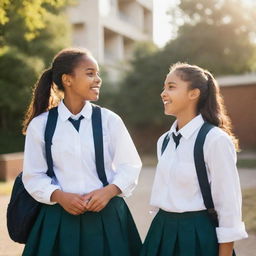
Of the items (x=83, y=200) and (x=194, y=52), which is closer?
(x=83, y=200)

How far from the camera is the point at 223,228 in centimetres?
223

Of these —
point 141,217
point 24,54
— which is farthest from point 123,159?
point 24,54

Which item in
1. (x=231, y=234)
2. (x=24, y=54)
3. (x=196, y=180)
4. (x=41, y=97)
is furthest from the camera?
(x=24, y=54)

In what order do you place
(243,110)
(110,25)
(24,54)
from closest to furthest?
(24,54), (243,110), (110,25)

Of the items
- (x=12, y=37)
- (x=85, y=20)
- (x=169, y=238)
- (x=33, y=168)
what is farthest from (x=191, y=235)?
(x=85, y=20)

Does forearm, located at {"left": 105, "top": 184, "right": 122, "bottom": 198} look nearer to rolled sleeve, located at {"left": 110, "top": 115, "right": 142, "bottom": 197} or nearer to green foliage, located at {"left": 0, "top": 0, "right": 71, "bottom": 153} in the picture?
rolled sleeve, located at {"left": 110, "top": 115, "right": 142, "bottom": 197}

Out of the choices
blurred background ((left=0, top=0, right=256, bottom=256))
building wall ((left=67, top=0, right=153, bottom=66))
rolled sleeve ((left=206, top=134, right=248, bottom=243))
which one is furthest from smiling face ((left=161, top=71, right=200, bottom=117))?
building wall ((left=67, top=0, right=153, bottom=66))

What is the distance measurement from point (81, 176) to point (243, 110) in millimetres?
16457

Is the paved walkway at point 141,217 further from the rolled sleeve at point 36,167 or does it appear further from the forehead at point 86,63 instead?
the forehead at point 86,63

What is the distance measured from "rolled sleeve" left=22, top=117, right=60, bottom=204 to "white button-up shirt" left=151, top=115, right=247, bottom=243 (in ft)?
1.85

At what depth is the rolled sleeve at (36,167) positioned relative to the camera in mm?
2465

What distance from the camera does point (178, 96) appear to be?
2.42 m

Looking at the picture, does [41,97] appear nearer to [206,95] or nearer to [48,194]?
[48,194]

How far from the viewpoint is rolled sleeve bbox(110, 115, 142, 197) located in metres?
2.49
